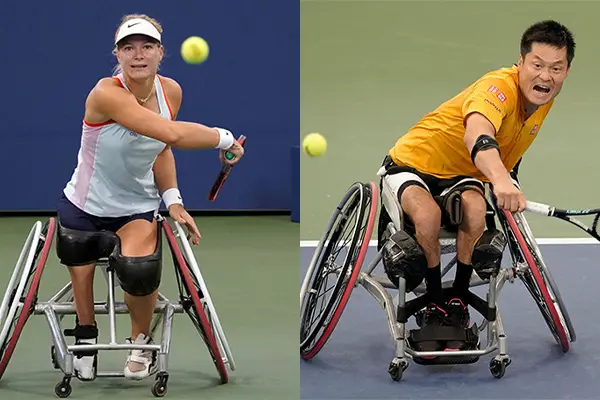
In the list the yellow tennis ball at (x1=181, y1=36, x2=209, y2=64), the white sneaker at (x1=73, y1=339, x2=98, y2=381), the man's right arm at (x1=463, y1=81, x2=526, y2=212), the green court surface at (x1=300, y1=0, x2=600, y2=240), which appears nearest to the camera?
the man's right arm at (x1=463, y1=81, x2=526, y2=212)

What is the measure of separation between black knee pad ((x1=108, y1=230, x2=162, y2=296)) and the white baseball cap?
0.57 meters

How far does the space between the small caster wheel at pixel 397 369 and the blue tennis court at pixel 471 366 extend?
0.07 feet

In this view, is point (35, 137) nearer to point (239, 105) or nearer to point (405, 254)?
point (239, 105)

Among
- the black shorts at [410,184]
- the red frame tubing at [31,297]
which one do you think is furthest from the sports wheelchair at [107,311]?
the black shorts at [410,184]

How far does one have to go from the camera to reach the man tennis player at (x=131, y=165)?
279 centimetres

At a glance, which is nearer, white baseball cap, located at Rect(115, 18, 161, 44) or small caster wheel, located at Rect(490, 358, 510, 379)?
white baseball cap, located at Rect(115, 18, 161, 44)

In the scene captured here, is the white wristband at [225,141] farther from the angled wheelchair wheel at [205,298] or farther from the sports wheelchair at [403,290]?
the sports wheelchair at [403,290]

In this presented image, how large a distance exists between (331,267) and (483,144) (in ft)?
2.37

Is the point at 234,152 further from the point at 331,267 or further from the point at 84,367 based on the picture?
the point at 84,367

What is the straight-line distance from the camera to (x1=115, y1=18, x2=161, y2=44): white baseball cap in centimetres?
283

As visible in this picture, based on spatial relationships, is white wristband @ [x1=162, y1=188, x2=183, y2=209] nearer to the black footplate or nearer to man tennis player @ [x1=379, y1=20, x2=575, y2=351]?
man tennis player @ [x1=379, y1=20, x2=575, y2=351]

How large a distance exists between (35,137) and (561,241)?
3242 millimetres

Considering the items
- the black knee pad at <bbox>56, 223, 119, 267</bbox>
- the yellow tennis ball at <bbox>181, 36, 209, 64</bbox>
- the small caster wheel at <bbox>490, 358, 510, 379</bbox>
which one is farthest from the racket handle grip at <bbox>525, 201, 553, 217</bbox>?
the yellow tennis ball at <bbox>181, 36, 209, 64</bbox>

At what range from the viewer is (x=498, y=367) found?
2955 mm
